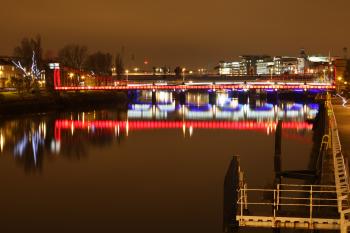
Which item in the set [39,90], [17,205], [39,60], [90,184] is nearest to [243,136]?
[90,184]

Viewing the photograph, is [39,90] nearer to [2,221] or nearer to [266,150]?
[266,150]

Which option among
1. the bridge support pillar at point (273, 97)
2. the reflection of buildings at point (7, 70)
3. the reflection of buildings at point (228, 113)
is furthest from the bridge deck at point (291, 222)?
the reflection of buildings at point (7, 70)

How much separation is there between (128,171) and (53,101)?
117 ft

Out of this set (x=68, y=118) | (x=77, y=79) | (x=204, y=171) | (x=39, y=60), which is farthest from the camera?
(x=77, y=79)

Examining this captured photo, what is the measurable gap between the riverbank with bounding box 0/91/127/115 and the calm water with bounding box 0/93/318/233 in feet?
21.8

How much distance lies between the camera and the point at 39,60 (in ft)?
209

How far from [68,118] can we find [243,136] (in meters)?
18.4

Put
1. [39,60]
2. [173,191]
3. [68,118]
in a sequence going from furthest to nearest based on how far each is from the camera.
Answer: [39,60] → [68,118] → [173,191]

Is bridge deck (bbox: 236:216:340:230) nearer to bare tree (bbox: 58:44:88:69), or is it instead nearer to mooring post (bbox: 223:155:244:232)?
mooring post (bbox: 223:155:244:232)

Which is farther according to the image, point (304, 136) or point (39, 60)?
A: point (39, 60)

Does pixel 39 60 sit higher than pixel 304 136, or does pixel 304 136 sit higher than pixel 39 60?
pixel 39 60

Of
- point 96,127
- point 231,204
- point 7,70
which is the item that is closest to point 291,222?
point 231,204

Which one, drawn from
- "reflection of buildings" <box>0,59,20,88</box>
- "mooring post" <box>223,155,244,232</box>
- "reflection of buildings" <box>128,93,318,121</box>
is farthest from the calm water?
"reflection of buildings" <box>0,59,20,88</box>

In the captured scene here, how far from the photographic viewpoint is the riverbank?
4712cm
